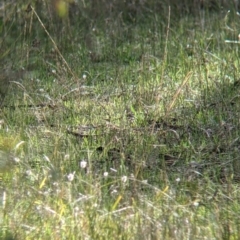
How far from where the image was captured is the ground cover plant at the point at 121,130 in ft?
9.25

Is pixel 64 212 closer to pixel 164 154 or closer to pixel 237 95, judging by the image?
pixel 164 154

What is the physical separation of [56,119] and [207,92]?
36.5 inches

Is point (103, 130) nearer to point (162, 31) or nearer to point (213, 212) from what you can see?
point (213, 212)

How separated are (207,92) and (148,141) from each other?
84 cm

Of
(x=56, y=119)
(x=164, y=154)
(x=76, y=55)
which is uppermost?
(x=76, y=55)

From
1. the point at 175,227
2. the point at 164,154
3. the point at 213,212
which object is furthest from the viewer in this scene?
the point at 164,154

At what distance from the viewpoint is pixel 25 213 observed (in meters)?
2.84

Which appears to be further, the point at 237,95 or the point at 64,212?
the point at 237,95

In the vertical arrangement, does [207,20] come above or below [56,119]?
above

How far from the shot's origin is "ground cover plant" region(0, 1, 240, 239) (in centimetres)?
282

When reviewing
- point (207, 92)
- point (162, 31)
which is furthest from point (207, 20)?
point (207, 92)

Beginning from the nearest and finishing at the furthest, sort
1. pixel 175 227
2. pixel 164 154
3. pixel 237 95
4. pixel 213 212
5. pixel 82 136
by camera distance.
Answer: pixel 175 227 → pixel 213 212 → pixel 164 154 → pixel 82 136 → pixel 237 95

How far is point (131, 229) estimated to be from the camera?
2.72 m

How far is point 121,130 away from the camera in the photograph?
153 inches
